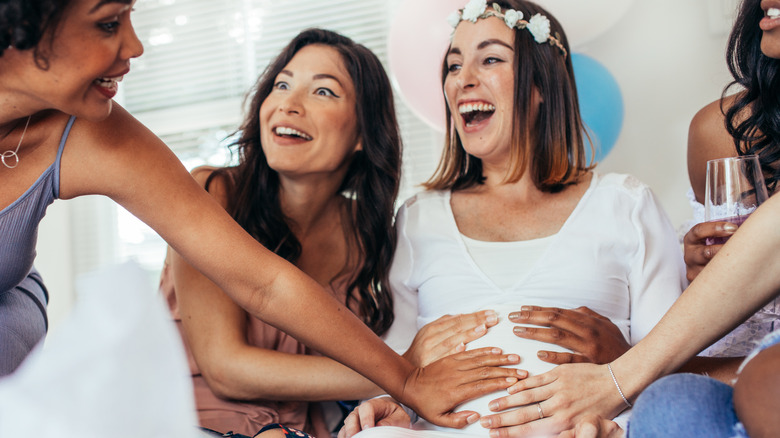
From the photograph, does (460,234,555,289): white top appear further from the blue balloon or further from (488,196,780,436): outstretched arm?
the blue balloon

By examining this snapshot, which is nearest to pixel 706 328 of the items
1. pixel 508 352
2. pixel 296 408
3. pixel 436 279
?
pixel 508 352

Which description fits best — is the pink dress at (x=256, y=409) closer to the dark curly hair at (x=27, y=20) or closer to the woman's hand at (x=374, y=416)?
the woman's hand at (x=374, y=416)

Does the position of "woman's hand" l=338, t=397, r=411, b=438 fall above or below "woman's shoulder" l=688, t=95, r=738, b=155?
below

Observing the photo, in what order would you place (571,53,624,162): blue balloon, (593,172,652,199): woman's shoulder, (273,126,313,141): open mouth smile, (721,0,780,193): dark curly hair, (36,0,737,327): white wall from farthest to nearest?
1. (36,0,737,327): white wall
2. (571,53,624,162): blue balloon
3. (273,126,313,141): open mouth smile
4. (593,172,652,199): woman's shoulder
5. (721,0,780,193): dark curly hair

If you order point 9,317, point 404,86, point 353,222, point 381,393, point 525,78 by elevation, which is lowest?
point 381,393

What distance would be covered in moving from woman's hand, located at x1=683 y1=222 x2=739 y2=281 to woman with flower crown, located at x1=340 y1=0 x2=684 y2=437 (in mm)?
219

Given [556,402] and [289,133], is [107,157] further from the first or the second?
A: [556,402]

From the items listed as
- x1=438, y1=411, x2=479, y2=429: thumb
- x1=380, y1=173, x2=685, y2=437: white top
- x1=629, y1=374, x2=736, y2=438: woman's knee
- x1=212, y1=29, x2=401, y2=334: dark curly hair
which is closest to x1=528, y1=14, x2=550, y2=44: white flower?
x1=380, y1=173, x2=685, y2=437: white top

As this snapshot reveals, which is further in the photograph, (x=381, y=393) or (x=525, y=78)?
(x=525, y=78)

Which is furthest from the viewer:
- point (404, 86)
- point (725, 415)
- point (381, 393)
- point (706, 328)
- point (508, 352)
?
point (404, 86)

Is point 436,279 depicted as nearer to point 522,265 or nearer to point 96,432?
point 522,265

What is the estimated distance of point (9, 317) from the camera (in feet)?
4.57

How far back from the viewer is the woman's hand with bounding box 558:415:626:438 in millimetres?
1294

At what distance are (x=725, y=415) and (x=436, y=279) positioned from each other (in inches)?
38.4
